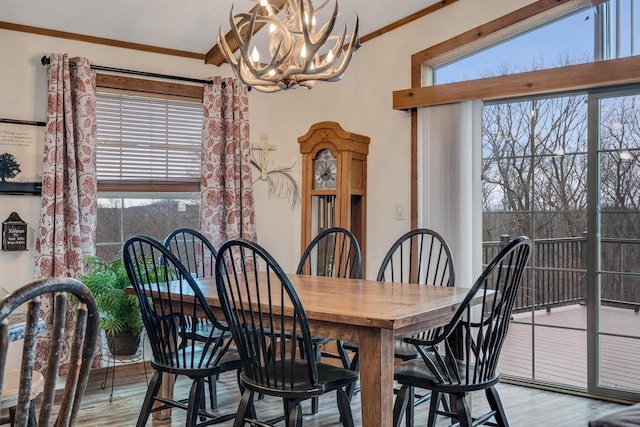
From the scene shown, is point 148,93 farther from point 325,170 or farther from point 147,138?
point 325,170

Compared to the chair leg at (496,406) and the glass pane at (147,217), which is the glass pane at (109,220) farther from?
the chair leg at (496,406)

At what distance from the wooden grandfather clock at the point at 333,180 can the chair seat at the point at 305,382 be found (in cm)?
197

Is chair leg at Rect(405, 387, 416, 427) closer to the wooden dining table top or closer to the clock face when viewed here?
the wooden dining table top

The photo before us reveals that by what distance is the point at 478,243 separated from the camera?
4.04 m

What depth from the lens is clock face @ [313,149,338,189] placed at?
4500 millimetres

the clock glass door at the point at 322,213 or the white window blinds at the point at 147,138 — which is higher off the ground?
the white window blinds at the point at 147,138

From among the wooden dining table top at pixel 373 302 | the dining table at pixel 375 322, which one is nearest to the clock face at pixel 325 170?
the wooden dining table top at pixel 373 302

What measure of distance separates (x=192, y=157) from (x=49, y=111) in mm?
1128

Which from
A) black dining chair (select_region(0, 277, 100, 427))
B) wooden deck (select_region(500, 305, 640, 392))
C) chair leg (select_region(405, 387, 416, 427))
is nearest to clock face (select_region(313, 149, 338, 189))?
wooden deck (select_region(500, 305, 640, 392))

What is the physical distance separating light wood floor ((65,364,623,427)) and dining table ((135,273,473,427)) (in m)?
0.98

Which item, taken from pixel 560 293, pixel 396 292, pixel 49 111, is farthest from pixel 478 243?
pixel 49 111

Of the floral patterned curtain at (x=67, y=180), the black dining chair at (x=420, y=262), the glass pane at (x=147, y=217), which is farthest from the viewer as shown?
the glass pane at (x=147, y=217)

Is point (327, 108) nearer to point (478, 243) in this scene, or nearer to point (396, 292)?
point (478, 243)

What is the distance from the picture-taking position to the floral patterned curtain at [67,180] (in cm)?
381
